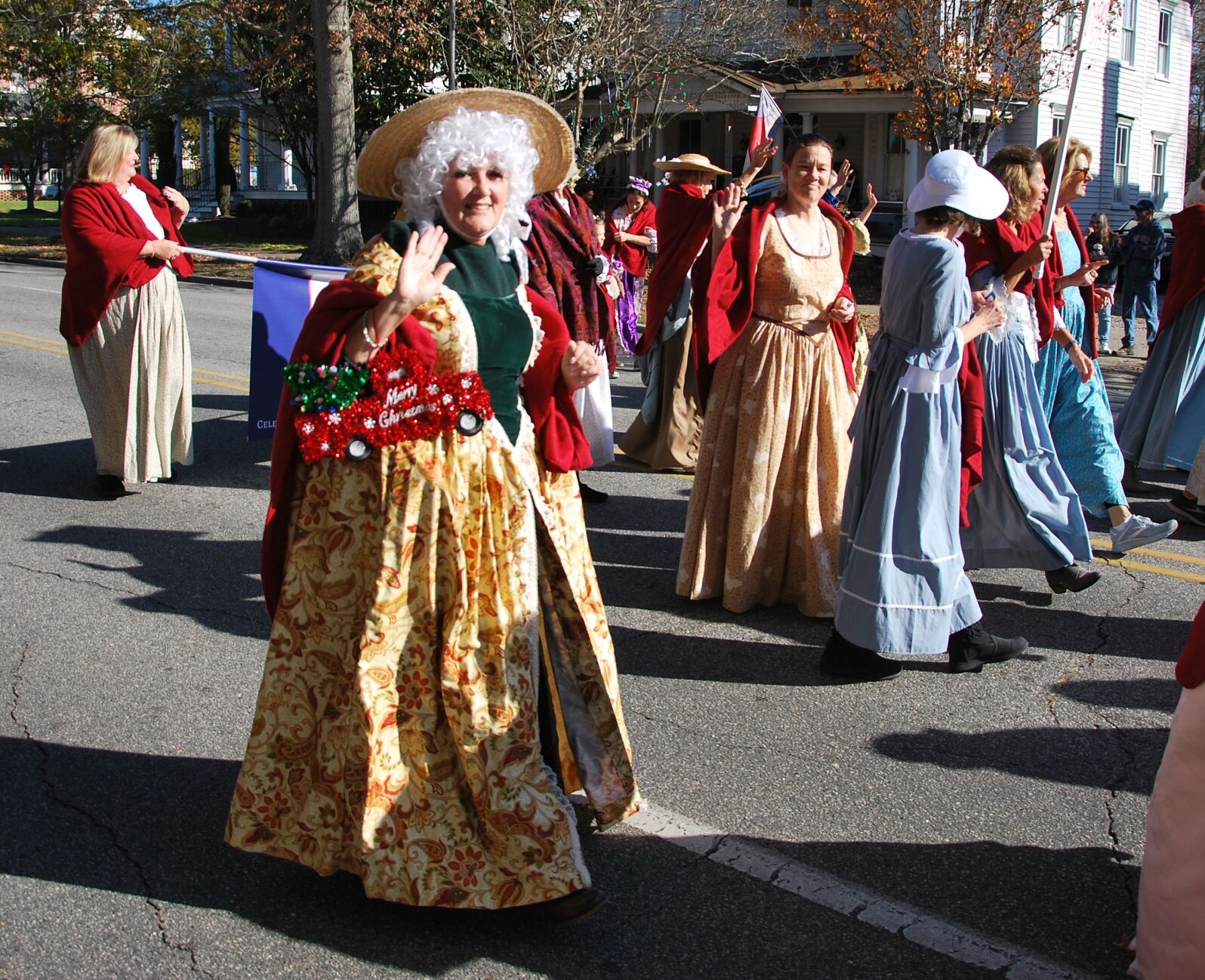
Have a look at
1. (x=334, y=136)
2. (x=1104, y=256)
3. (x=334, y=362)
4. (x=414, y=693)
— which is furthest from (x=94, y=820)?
(x=334, y=136)

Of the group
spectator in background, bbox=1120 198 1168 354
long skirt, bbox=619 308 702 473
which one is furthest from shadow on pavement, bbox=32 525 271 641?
spectator in background, bbox=1120 198 1168 354

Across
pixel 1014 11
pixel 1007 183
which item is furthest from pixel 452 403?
pixel 1014 11

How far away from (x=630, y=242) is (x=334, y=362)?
7.88 m

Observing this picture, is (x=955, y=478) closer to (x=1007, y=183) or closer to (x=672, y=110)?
(x=1007, y=183)

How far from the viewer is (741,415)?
5402mm

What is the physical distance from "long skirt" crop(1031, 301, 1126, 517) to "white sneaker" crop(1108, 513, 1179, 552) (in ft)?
0.84

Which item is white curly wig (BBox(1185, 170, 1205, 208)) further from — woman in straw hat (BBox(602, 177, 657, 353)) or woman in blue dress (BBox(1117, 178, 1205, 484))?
woman in straw hat (BBox(602, 177, 657, 353))

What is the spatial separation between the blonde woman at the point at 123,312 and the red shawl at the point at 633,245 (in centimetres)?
391

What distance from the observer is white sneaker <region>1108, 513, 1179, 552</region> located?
19.1ft

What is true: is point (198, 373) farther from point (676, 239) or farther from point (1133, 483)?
point (1133, 483)

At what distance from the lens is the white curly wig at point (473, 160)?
3043 mm

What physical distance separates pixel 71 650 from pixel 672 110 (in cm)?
2694

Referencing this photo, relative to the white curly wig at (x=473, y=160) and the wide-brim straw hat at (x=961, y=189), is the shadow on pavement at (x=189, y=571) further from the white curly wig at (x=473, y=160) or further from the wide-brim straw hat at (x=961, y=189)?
the wide-brim straw hat at (x=961, y=189)

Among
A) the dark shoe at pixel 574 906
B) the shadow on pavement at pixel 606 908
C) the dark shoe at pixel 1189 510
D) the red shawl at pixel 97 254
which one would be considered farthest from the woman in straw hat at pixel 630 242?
the dark shoe at pixel 574 906
